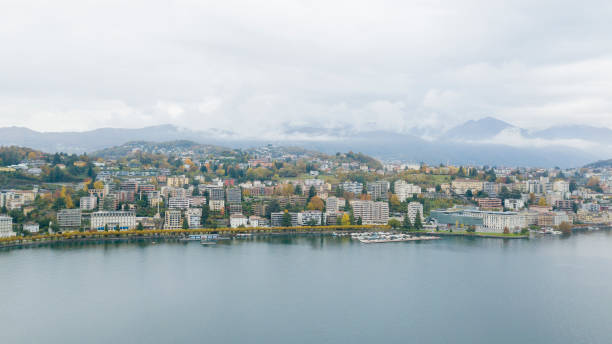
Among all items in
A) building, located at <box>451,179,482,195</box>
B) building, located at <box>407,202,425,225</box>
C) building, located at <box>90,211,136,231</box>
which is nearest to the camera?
building, located at <box>90,211,136,231</box>

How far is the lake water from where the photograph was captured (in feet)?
25.8

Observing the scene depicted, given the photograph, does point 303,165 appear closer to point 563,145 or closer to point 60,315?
point 60,315

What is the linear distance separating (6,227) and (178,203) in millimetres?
6680

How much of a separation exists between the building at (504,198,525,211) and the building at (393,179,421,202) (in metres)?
4.00

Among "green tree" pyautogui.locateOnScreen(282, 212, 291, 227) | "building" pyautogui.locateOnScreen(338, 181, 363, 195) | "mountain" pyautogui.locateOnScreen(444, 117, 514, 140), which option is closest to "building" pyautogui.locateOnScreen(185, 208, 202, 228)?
"green tree" pyautogui.locateOnScreen(282, 212, 291, 227)

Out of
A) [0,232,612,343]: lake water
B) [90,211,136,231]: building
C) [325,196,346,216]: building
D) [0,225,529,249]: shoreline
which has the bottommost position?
[0,232,612,343]: lake water

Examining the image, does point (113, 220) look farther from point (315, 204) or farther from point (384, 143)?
point (384, 143)

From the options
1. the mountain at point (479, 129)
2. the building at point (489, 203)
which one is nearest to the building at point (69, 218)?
the building at point (489, 203)

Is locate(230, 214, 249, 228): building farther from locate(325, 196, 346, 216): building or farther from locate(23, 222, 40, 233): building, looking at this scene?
locate(23, 222, 40, 233): building

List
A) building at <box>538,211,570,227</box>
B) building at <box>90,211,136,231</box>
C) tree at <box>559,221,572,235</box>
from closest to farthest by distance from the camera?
building at <box>90,211,136,231</box> → tree at <box>559,221,572,235</box> → building at <box>538,211,570,227</box>

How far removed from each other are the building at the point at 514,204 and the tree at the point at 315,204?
7766mm

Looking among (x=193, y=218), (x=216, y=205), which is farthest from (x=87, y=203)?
(x=216, y=205)

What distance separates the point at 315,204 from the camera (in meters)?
22.0

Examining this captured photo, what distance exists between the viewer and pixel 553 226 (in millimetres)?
20375
